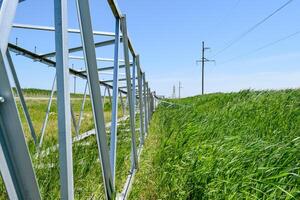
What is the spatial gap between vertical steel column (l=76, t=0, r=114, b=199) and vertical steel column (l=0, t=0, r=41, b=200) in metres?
0.97

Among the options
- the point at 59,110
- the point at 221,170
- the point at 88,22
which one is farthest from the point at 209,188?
the point at 59,110

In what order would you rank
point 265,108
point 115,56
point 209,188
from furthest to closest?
point 265,108, point 115,56, point 209,188

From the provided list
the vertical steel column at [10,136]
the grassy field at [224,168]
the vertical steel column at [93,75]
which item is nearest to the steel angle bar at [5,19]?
the vertical steel column at [10,136]

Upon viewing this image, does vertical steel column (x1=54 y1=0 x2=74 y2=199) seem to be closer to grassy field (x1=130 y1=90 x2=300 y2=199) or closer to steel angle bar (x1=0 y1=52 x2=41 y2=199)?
steel angle bar (x1=0 y1=52 x2=41 y2=199)

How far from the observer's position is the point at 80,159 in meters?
3.56

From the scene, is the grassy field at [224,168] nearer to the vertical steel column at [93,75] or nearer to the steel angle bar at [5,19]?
the vertical steel column at [93,75]

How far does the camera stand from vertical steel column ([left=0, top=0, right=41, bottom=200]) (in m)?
1.06

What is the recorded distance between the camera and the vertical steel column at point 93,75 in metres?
2.09

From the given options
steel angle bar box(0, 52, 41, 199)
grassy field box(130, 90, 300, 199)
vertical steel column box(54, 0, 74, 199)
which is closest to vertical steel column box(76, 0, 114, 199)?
vertical steel column box(54, 0, 74, 199)

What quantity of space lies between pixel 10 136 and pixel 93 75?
1.19 metres

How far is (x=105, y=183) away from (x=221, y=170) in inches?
43.8

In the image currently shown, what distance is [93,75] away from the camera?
2256mm

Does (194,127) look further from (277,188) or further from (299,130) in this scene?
(277,188)

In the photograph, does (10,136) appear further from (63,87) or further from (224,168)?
(224,168)
